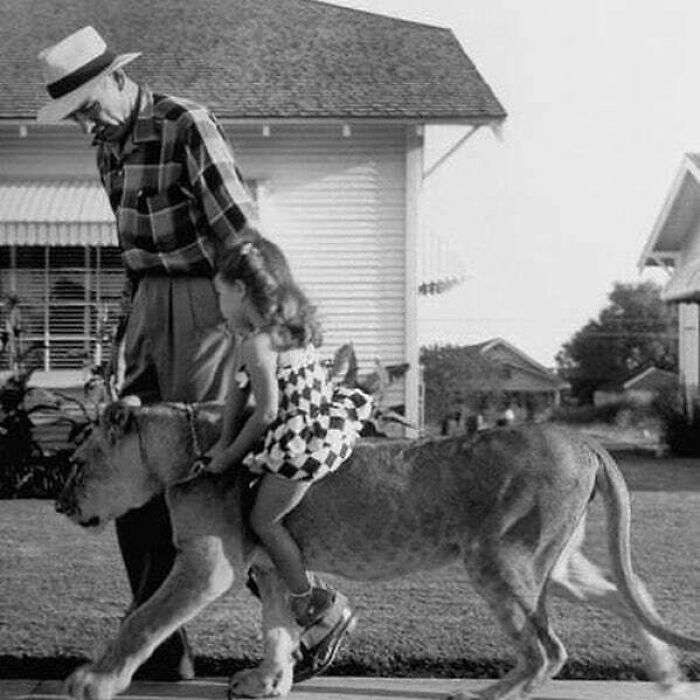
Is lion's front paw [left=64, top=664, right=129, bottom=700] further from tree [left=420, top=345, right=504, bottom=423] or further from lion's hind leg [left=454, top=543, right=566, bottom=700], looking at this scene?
tree [left=420, top=345, right=504, bottom=423]

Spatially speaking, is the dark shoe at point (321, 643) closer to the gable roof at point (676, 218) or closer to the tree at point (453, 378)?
the tree at point (453, 378)

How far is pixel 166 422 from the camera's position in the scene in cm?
455

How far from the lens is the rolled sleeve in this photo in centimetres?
479

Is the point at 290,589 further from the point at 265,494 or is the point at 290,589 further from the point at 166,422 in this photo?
the point at 166,422

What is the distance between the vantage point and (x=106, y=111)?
4812 mm

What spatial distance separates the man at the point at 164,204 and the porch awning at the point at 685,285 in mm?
18868

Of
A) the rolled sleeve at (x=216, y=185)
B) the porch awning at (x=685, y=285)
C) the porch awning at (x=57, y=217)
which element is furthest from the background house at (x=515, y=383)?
the rolled sleeve at (x=216, y=185)

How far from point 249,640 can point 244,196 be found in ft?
5.95

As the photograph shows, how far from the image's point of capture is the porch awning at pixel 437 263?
18266mm

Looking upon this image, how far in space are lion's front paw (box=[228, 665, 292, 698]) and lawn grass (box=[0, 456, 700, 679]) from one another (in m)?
0.48

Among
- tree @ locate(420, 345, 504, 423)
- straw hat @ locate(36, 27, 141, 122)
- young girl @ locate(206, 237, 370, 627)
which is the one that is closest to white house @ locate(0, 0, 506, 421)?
tree @ locate(420, 345, 504, 423)

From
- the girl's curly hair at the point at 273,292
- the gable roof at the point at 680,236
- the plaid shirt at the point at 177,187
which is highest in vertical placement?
the gable roof at the point at 680,236

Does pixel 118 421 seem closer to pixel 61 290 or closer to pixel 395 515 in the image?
pixel 395 515

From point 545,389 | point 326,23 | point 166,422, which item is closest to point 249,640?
point 166,422
